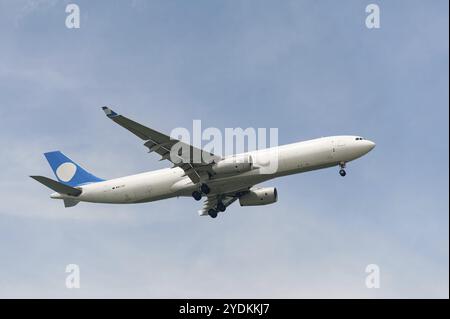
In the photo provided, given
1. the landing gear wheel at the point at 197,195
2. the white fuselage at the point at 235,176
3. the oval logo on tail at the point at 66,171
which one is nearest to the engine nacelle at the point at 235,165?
the white fuselage at the point at 235,176

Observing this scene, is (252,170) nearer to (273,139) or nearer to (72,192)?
(273,139)

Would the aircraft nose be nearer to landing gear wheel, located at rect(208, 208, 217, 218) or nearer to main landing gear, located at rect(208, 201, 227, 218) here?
main landing gear, located at rect(208, 201, 227, 218)

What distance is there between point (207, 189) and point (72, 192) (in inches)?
495

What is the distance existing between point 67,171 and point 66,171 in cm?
12

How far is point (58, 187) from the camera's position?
188 ft

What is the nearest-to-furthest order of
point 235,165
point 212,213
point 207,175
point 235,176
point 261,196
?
point 235,165
point 235,176
point 207,175
point 261,196
point 212,213

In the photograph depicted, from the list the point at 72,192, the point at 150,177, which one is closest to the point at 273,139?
the point at 150,177

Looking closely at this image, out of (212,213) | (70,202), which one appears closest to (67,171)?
(70,202)

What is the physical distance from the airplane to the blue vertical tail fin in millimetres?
101

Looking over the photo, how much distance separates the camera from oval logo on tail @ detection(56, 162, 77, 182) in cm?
6106

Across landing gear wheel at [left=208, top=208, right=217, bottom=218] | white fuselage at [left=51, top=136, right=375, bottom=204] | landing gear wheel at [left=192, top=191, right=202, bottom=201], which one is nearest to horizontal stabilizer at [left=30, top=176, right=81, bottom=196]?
white fuselage at [left=51, top=136, right=375, bottom=204]

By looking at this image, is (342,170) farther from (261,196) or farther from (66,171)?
(66,171)

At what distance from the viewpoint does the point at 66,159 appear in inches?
2462

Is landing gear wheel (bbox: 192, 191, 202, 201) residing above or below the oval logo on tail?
below
